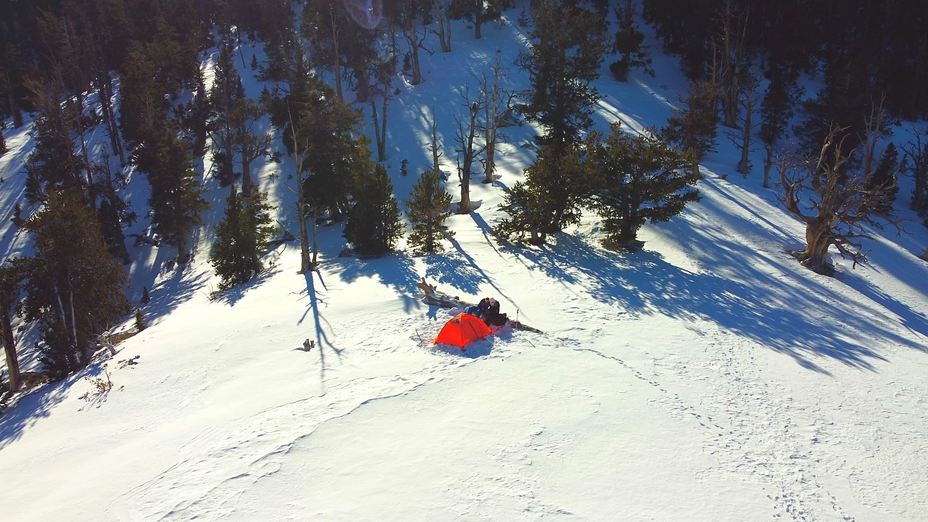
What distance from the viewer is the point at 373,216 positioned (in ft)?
74.9

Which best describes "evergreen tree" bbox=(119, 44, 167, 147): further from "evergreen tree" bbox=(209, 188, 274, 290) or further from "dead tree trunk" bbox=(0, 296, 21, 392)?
"dead tree trunk" bbox=(0, 296, 21, 392)

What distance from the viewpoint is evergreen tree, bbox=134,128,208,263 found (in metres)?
28.8

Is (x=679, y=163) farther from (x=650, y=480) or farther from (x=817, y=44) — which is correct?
(x=817, y=44)

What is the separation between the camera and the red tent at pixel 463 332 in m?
12.5

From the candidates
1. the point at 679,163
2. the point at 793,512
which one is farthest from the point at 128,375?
the point at 679,163

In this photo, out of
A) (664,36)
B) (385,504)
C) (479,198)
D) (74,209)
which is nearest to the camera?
(385,504)

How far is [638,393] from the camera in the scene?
10.4 meters

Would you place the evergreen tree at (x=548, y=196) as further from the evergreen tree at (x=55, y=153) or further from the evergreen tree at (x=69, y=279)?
the evergreen tree at (x=55, y=153)

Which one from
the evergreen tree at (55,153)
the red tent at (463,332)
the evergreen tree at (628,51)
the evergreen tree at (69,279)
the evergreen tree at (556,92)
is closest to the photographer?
the red tent at (463,332)

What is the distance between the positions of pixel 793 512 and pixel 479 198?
82.2 ft

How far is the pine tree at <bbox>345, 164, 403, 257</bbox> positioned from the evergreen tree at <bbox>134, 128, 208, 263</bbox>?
11829mm

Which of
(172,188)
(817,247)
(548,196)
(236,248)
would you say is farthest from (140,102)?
(817,247)

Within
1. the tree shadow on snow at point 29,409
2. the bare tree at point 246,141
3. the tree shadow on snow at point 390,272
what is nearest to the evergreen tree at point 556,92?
the tree shadow on snow at point 390,272

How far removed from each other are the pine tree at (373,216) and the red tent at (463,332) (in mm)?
11109
